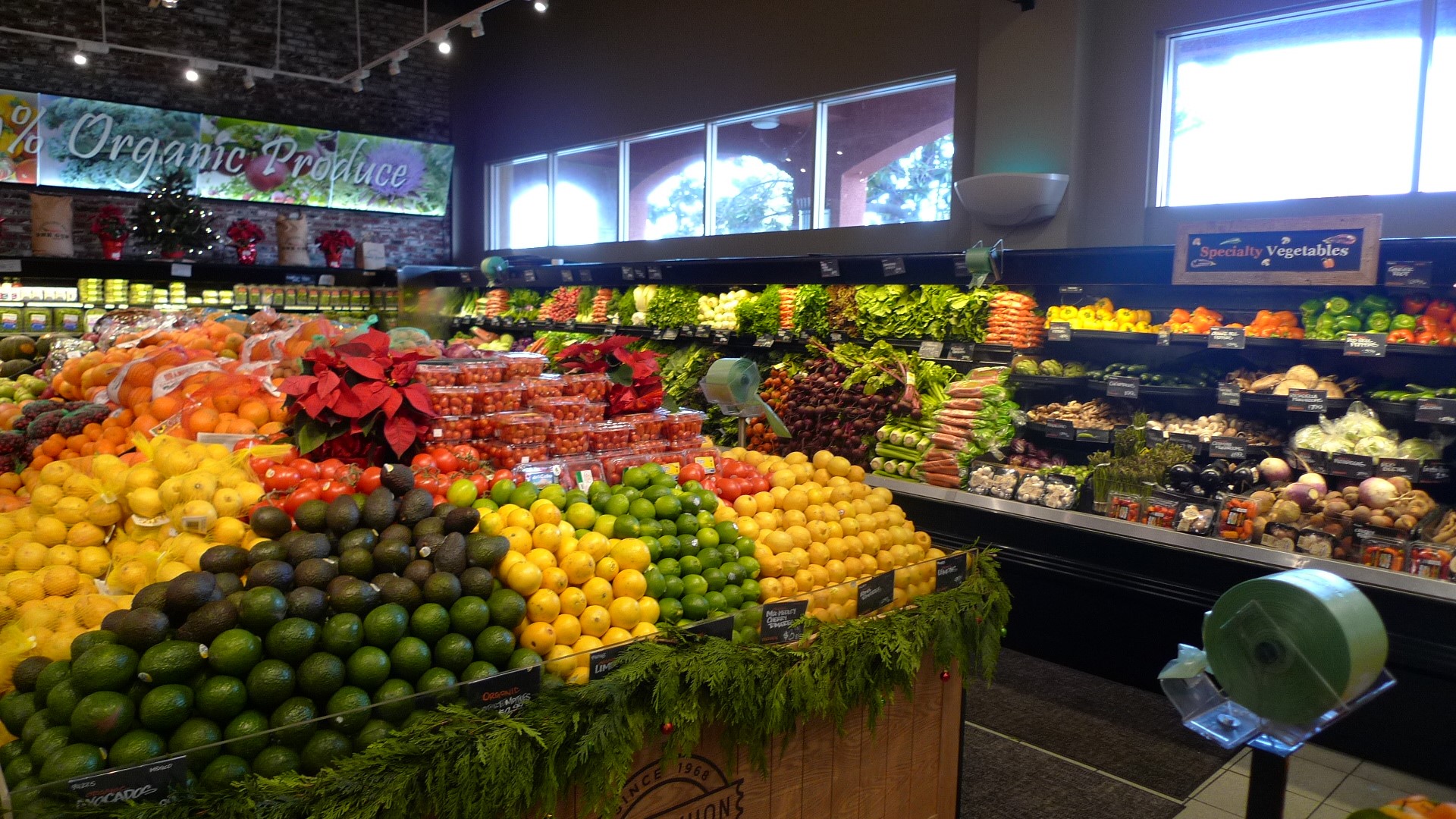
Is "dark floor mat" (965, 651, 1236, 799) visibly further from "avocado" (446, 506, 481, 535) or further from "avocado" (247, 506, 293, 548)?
"avocado" (247, 506, 293, 548)

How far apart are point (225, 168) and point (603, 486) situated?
28.7 ft

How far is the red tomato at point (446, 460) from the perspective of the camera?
310 cm

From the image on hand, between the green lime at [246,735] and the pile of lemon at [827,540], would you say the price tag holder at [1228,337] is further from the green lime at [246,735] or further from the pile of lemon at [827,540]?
the green lime at [246,735]

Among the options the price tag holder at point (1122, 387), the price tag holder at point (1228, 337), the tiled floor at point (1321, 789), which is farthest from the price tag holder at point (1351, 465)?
the tiled floor at point (1321, 789)

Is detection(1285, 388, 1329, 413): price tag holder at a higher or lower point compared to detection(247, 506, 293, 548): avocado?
higher

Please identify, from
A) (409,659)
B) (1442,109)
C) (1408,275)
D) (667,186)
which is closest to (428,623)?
(409,659)

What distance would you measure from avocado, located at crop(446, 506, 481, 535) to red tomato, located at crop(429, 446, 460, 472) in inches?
29.5

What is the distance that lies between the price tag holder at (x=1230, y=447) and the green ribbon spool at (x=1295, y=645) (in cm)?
329

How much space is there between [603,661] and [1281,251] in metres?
3.80

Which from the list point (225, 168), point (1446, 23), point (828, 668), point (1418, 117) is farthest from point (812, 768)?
point (225, 168)

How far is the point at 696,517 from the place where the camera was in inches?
110

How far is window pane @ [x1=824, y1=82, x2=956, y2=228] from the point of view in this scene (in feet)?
21.5

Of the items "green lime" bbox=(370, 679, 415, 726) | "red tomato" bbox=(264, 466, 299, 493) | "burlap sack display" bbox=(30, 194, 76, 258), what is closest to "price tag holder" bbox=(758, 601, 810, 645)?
"green lime" bbox=(370, 679, 415, 726)

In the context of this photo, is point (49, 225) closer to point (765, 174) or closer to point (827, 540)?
point (765, 174)
